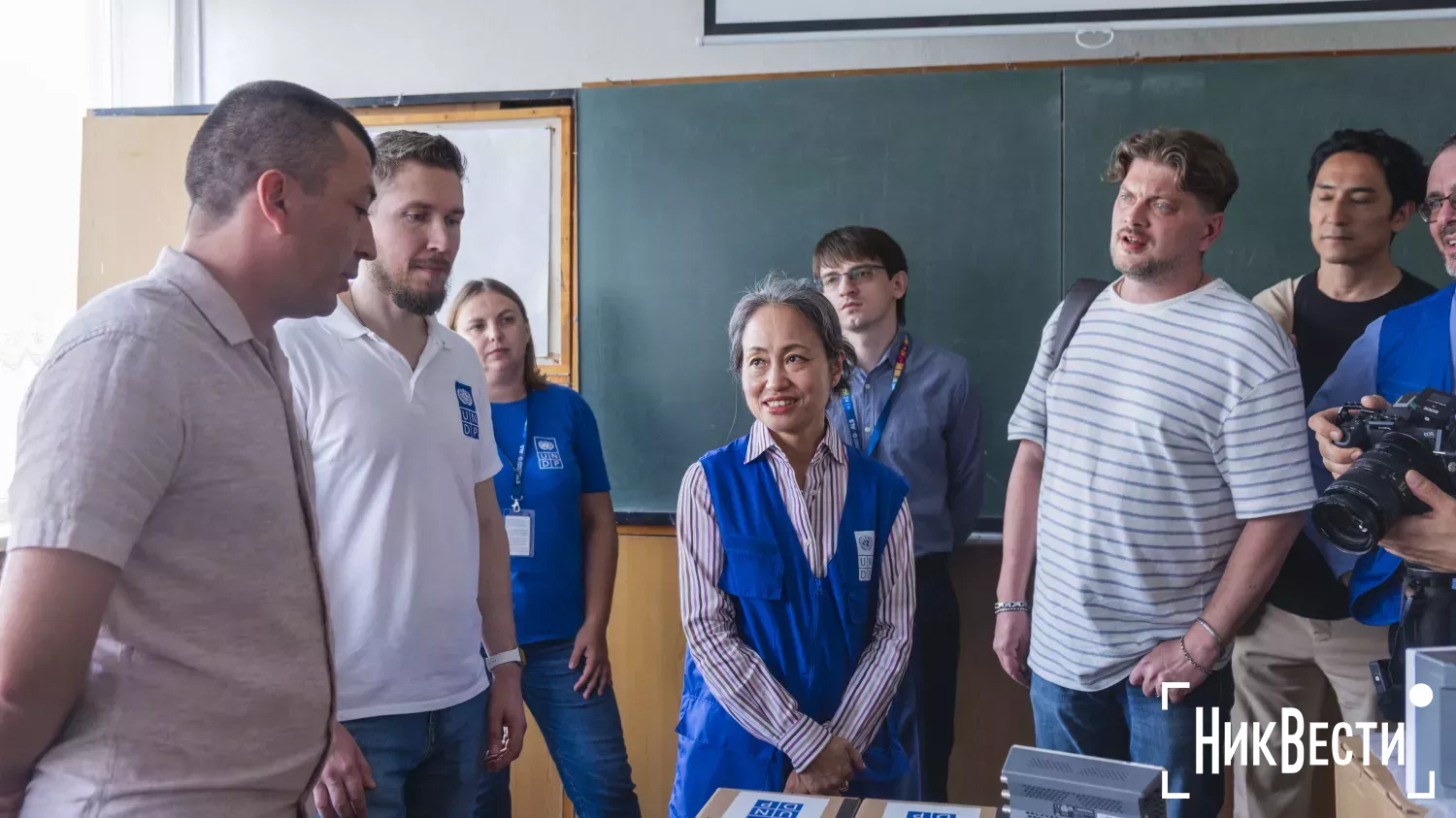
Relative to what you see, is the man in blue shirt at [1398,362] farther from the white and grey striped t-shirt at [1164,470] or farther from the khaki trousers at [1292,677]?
the khaki trousers at [1292,677]

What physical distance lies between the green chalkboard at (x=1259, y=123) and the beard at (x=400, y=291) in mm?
1923

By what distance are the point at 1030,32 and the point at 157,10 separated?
308 cm

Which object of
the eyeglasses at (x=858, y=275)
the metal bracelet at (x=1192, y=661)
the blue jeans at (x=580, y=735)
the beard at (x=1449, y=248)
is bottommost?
the blue jeans at (x=580, y=735)

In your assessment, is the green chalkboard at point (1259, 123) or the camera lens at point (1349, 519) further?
the green chalkboard at point (1259, 123)

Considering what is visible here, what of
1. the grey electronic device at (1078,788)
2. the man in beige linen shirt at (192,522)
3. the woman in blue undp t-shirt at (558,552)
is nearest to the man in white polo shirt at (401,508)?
the man in beige linen shirt at (192,522)

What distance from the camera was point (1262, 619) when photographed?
2.38 m

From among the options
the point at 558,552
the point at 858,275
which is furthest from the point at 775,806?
the point at 858,275

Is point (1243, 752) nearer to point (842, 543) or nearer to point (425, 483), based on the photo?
point (842, 543)

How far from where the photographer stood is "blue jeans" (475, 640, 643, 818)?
2.42m

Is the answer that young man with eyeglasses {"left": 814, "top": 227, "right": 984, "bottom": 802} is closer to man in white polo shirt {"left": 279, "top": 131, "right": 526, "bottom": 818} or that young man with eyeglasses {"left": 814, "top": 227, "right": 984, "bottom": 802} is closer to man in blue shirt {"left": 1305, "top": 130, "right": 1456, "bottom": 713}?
man in blue shirt {"left": 1305, "top": 130, "right": 1456, "bottom": 713}

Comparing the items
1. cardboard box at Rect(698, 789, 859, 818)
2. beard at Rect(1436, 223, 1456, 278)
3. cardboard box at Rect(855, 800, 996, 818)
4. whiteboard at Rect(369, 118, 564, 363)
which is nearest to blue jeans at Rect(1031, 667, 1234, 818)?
cardboard box at Rect(855, 800, 996, 818)

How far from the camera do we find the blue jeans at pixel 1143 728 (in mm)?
1836

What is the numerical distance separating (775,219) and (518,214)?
2.83 feet

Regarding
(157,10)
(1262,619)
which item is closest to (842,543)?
(1262,619)
